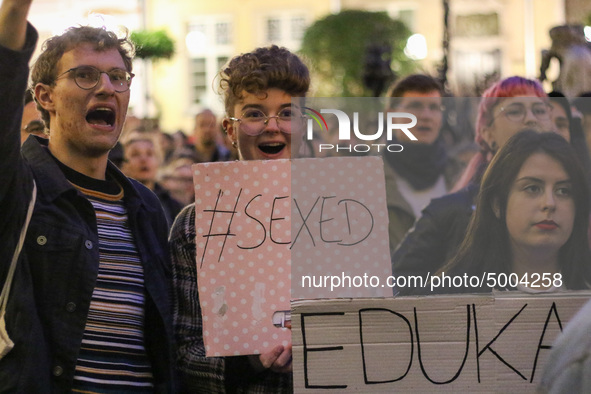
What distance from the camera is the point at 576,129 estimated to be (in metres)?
3.58

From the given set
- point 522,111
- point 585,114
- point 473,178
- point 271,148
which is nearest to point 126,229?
point 271,148

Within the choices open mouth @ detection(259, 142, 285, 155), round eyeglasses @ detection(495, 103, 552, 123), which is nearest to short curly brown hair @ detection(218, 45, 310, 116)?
open mouth @ detection(259, 142, 285, 155)

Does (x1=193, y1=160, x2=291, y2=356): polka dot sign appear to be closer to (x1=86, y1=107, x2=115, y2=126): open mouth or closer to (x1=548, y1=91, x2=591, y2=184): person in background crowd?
(x1=86, y1=107, x2=115, y2=126): open mouth

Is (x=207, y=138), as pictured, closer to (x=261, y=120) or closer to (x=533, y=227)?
(x=261, y=120)

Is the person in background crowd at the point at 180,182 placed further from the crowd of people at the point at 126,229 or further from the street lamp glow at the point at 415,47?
the street lamp glow at the point at 415,47

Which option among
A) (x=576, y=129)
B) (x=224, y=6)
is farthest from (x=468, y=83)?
(x=224, y=6)

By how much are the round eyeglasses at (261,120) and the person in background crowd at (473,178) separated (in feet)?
1.74

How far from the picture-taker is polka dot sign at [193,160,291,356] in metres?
2.68

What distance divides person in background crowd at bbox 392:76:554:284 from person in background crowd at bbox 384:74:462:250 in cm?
26

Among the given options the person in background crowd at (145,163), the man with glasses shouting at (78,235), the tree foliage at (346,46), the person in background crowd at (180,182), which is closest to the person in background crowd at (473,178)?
the man with glasses shouting at (78,235)

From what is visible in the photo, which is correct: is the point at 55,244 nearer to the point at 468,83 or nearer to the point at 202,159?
the point at 202,159

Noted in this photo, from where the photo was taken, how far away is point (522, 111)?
139 inches

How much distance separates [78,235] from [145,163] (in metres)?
3.61

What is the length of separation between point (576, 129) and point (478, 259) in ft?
3.70
